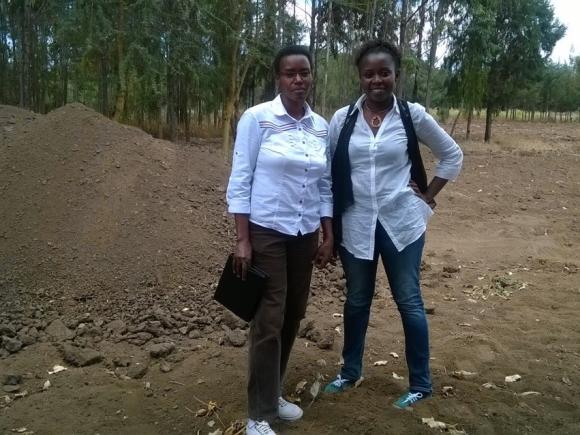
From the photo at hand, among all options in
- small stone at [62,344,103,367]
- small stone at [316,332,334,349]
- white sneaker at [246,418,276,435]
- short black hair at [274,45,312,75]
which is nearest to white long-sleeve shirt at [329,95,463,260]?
short black hair at [274,45,312,75]

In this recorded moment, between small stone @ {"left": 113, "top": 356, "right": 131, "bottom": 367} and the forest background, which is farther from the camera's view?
the forest background

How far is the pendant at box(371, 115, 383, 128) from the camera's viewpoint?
213 centimetres

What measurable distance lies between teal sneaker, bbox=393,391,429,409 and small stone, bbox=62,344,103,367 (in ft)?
5.40

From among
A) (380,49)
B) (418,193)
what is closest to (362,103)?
(380,49)

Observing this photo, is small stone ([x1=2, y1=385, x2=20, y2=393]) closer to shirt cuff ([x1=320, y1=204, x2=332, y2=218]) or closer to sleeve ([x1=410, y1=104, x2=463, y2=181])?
shirt cuff ([x1=320, y1=204, x2=332, y2=218])

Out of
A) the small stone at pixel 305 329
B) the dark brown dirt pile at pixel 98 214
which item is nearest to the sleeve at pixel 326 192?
the small stone at pixel 305 329

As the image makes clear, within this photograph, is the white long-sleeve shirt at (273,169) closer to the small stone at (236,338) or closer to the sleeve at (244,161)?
the sleeve at (244,161)

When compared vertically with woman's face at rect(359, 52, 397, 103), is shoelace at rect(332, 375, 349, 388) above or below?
below

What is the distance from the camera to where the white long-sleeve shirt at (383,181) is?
2.11m

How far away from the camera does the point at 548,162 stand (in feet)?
36.0

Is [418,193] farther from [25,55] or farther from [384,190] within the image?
[25,55]

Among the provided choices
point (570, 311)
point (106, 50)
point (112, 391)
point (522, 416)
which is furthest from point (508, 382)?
point (106, 50)

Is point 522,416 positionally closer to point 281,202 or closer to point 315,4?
point 281,202

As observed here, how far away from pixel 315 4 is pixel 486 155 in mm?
5409
